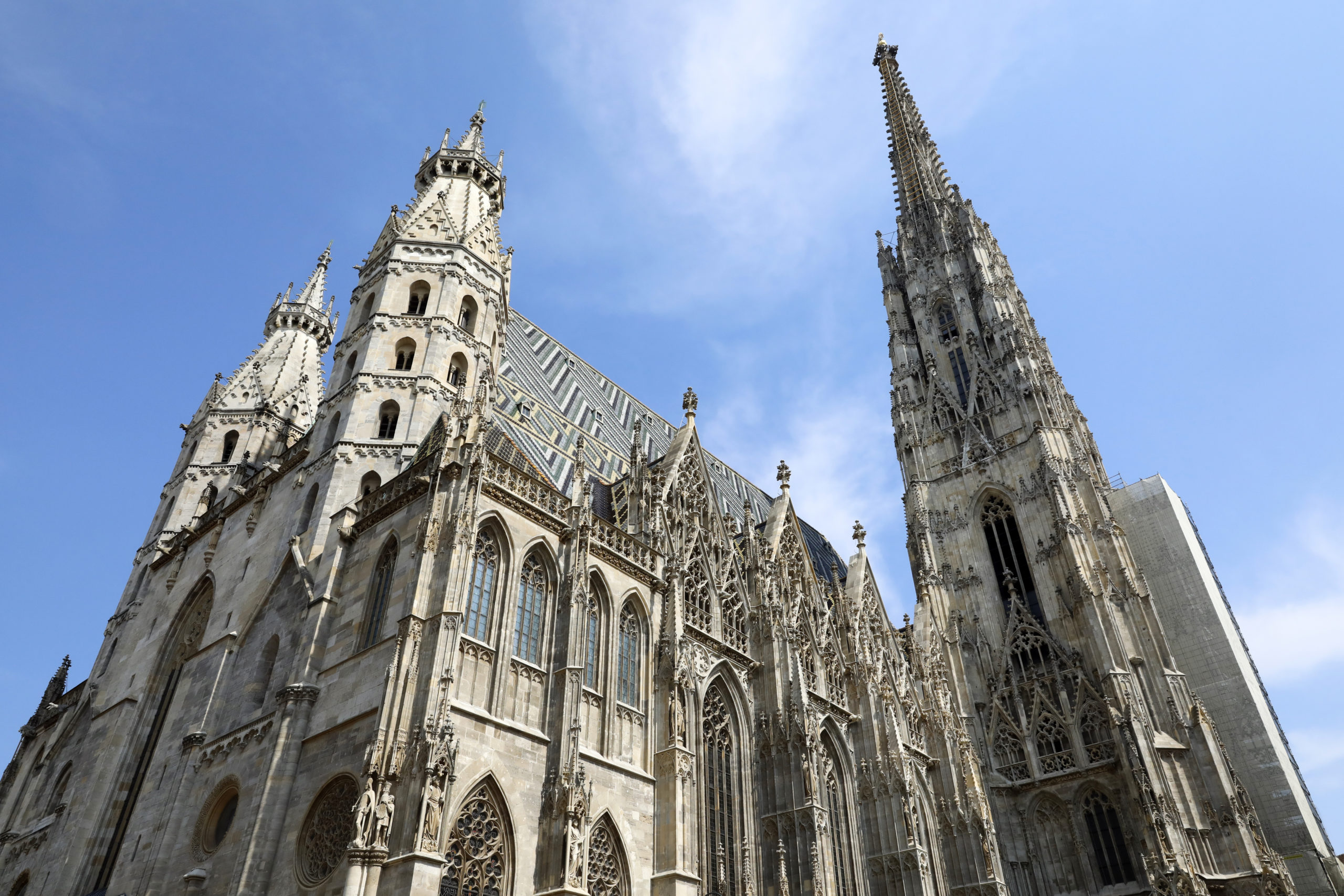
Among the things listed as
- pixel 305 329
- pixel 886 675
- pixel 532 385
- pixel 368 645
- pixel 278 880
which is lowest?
pixel 278 880

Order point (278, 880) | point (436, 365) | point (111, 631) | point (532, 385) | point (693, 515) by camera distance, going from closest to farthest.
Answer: point (278, 880) → point (436, 365) → point (693, 515) → point (111, 631) → point (532, 385)

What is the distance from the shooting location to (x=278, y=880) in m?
15.0

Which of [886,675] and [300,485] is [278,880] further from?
[886,675]

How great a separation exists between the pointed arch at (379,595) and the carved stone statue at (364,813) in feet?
10.3

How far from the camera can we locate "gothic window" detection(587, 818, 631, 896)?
54.2 feet

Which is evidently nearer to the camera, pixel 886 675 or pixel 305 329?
→ pixel 886 675

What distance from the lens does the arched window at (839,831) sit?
915 inches

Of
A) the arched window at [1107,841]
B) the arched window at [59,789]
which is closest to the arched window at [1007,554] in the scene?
the arched window at [1107,841]

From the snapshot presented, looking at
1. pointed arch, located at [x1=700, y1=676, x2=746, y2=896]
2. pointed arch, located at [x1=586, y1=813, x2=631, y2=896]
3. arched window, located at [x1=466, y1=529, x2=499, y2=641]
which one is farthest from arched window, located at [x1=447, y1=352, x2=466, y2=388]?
pointed arch, located at [x1=586, y1=813, x2=631, y2=896]

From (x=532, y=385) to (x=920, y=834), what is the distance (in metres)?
17.9

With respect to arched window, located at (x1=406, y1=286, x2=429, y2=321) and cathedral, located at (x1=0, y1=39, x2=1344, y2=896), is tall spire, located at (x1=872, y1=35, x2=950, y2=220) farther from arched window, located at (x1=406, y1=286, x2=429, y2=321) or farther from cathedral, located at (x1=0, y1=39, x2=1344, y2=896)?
arched window, located at (x1=406, y1=286, x2=429, y2=321)

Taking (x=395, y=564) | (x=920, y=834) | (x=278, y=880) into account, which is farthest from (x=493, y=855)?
(x=920, y=834)

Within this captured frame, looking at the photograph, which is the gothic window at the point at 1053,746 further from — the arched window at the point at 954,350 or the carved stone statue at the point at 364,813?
the carved stone statue at the point at 364,813

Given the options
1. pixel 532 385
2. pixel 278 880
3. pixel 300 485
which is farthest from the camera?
pixel 532 385
